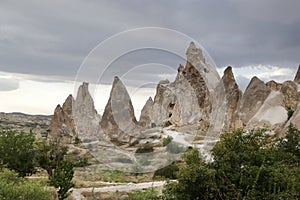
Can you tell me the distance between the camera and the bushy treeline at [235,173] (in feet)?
32.8

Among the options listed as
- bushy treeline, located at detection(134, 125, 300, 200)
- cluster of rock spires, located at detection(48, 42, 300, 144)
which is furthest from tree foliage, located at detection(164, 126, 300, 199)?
cluster of rock spires, located at detection(48, 42, 300, 144)

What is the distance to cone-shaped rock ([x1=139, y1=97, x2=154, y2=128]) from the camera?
49644 millimetres

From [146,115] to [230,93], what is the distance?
13.1 m

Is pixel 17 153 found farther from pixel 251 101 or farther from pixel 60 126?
pixel 60 126

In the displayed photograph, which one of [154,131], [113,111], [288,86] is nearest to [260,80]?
[288,86]

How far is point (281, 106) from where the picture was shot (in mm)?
34750

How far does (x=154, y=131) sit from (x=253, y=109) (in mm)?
11067

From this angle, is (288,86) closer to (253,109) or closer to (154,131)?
(253,109)

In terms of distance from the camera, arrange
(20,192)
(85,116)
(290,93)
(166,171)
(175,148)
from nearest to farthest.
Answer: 1. (20,192)
2. (166,171)
3. (175,148)
4. (290,93)
5. (85,116)

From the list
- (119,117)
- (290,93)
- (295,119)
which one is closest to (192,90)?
(119,117)

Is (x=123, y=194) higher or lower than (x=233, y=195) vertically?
lower

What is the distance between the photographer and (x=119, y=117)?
4703cm

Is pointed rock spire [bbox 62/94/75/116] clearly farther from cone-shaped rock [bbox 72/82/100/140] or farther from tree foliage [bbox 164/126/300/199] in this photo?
tree foliage [bbox 164/126/300/199]

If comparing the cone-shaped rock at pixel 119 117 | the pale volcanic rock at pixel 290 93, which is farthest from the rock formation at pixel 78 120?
the pale volcanic rock at pixel 290 93
